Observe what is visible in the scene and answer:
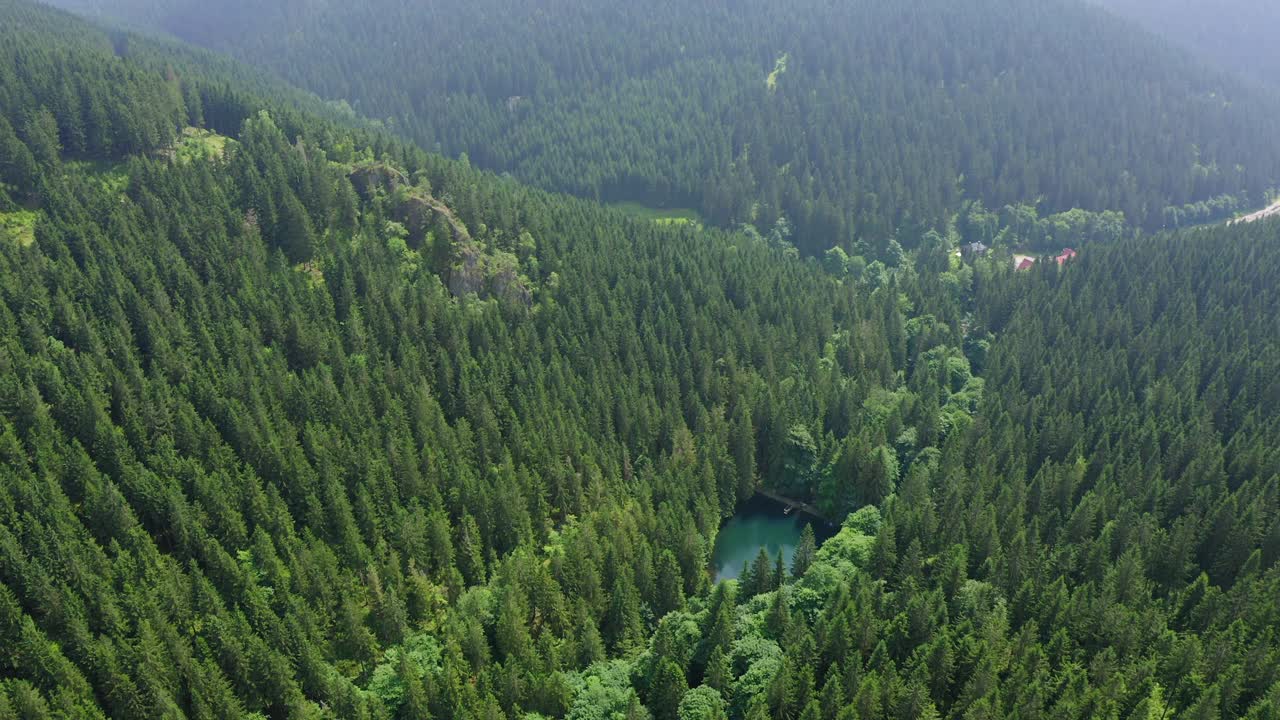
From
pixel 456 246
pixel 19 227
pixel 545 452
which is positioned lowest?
pixel 545 452

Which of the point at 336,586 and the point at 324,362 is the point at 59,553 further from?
the point at 324,362

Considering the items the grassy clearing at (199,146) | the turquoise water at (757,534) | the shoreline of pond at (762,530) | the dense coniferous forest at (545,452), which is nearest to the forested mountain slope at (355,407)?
the dense coniferous forest at (545,452)

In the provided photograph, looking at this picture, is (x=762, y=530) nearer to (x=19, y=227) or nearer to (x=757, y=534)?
(x=757, y=534)

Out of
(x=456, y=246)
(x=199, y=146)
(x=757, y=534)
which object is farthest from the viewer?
(x=199, y=146)

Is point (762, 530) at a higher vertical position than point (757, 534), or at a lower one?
higher

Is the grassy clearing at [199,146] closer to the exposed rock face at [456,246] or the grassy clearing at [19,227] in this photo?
the grassy clearing at [19,227]

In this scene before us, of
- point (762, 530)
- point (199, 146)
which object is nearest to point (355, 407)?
point (762, 530)

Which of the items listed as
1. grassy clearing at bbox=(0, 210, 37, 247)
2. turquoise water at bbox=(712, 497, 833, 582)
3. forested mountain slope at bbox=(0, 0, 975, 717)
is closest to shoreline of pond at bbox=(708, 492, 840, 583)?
turquoise water at bbox=(712, 497, 833, 582)

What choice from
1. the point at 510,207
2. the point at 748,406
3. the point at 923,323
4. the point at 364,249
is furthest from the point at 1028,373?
the point at 364,249
